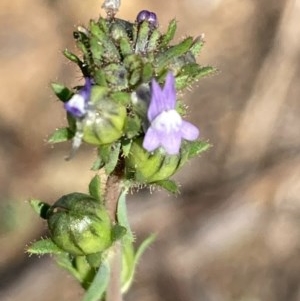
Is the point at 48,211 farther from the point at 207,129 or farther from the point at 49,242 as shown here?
the point at 207,129

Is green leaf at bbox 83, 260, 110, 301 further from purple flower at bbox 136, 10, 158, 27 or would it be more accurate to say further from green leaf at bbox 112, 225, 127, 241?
purple flower at bbox 136, 10, 158, 27

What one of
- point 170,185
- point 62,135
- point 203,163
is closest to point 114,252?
point 170,185

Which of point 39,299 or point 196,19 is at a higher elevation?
point 196,19

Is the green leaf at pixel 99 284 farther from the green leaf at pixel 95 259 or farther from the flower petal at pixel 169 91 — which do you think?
the flower petal at pixel 169 91

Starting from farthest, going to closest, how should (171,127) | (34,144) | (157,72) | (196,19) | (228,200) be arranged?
(196,19) < (34,144) < (228,200) < (157,72) < (171,127)

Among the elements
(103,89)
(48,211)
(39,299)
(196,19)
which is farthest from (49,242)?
(196,19)

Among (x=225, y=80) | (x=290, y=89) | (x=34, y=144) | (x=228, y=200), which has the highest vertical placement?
(x=34, y=144)

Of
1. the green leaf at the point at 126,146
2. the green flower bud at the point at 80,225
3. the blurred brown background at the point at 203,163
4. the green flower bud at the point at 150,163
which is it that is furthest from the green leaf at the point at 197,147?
the blurred brown background at the point at 203,163
